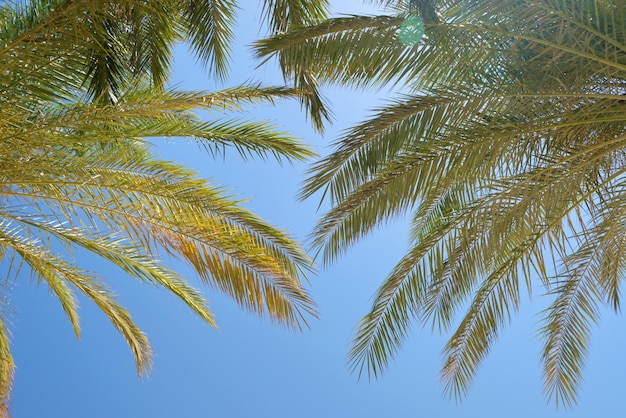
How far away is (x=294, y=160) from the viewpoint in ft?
25.0

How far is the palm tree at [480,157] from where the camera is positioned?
5.45 m

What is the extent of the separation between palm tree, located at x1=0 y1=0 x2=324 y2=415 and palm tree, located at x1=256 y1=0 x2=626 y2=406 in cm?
84

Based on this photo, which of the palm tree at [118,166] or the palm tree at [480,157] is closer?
the palm tree at [480,157]

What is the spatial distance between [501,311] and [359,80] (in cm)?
285

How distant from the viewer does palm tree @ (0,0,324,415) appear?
19.8 ft

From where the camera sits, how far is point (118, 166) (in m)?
7.16

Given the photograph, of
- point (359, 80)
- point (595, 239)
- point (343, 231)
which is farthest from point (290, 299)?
point (595, 239)

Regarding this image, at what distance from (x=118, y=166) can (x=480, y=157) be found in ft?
11.1

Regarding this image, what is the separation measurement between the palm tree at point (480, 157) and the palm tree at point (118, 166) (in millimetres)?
840

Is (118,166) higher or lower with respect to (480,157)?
lower

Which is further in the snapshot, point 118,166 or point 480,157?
point 118,166

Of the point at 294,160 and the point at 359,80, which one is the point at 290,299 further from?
the point at 359,80

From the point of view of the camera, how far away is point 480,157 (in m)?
6.00

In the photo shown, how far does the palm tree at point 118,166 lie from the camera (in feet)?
19.8
